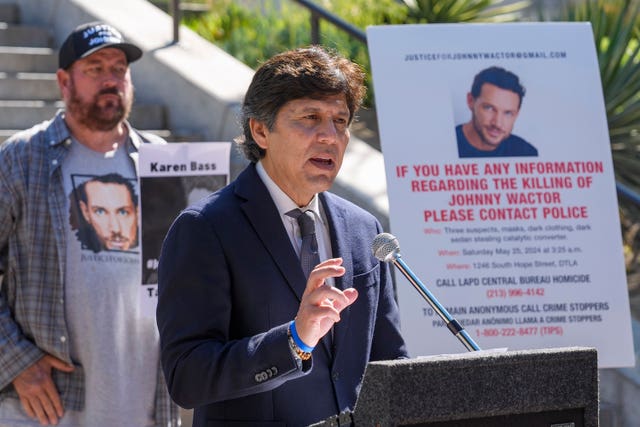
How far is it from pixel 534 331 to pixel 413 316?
1.92 feet

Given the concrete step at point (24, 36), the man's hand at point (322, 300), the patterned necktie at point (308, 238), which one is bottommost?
the man's hand at point (322, 300)

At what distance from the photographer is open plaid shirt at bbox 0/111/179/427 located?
4367 mm

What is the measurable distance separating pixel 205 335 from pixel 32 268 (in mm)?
1732

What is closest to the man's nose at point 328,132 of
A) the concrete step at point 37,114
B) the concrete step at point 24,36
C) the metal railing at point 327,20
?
the metal railing at point 327,20

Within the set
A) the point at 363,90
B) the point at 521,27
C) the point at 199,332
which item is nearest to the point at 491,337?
the point at 521,27

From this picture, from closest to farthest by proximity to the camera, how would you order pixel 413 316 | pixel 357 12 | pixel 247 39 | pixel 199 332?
pixel 199 332
pixel 413 316
pixel 247 39
pixel 357 12

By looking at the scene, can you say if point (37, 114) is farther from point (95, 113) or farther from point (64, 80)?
point (95, 113)

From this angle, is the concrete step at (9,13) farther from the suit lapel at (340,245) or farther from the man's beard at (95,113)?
the suit lapel at (340,245)

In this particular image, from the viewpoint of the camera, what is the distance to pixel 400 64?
17.1 ft

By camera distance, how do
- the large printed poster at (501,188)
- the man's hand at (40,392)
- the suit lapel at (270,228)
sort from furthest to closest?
the large printed poster at (501,188) → the man's hand at (40,392) → the suit lapel at (270,228)

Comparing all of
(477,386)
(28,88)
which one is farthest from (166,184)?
(28,88)

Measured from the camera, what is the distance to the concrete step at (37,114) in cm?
717

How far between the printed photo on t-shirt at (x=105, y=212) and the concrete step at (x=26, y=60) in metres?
3.71

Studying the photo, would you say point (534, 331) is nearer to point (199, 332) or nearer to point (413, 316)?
point (413, 316)
